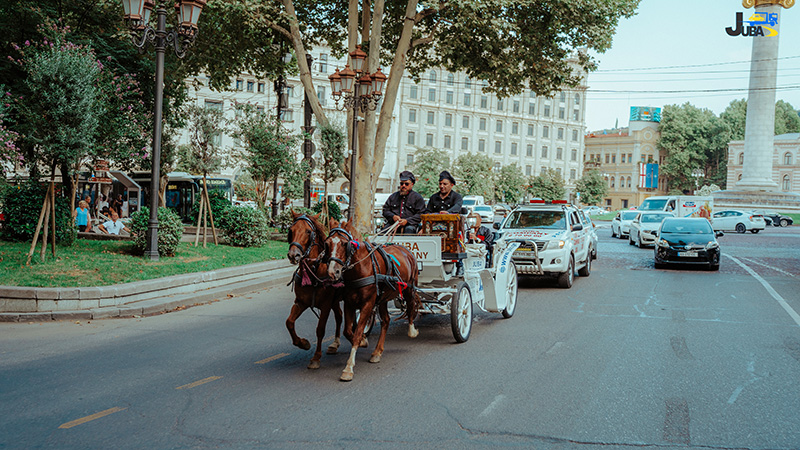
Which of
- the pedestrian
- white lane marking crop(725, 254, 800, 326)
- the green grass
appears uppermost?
the pedestrian

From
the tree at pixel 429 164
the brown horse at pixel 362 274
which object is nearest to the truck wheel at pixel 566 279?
the brown horse at pixel 362 274

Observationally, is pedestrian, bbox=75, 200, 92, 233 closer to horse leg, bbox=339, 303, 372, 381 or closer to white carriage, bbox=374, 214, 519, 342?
white carriage, bbox=374, 214, 519, 342

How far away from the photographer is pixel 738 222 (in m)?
46.4

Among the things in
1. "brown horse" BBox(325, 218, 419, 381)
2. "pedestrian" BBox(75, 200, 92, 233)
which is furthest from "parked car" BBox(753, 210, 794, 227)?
"brown horse" BBox(325, 218, 419, 381)

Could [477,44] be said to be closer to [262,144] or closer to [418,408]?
[262,144]

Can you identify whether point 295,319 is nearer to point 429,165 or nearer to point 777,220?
point 777,220

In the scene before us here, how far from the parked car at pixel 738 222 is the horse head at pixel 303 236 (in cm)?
4583

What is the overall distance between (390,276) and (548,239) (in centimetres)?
792

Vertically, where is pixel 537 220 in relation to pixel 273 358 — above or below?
above

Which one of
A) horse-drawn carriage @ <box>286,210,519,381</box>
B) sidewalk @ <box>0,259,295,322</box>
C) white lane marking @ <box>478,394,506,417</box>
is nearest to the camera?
white lane marking @ <box>478,394,506,417</box>

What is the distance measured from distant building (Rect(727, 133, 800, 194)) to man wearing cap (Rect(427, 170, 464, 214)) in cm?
9152

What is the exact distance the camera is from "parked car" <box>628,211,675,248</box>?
92.6 ft

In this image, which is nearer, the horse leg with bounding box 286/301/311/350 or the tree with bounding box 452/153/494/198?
the horse leg with bounding box 286/301/311/350

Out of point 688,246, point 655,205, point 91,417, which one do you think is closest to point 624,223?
point 655,205
